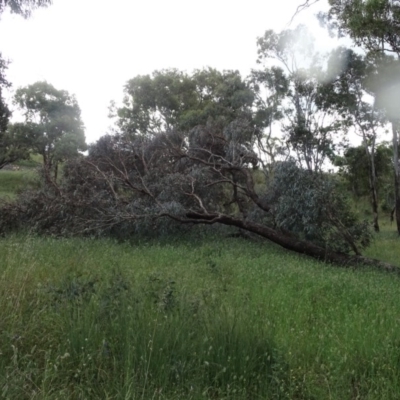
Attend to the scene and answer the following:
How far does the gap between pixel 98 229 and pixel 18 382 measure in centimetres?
934

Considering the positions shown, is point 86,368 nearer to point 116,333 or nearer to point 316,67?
point 116,333

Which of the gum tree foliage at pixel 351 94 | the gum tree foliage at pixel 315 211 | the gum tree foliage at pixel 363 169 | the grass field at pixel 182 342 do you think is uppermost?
the gum tree foliage at pixel 351 94

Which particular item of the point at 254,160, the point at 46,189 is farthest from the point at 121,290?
the point at 254,160

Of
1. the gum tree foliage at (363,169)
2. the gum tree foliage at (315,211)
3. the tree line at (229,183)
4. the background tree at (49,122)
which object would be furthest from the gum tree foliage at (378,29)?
the background tree at (49,122)

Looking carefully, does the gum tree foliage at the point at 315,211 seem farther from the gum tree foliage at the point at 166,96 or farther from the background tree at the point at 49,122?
the background tree at the point at 49,122

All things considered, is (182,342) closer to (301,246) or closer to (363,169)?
(301,246)

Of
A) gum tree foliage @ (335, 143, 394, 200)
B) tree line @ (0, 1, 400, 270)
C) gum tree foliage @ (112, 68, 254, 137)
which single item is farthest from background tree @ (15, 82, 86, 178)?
gum tree foliage @ (335, 143, 394, 200)

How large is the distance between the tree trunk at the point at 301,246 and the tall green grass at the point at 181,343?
523cm

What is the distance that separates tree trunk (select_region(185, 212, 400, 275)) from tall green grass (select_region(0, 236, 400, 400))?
5.23 meters

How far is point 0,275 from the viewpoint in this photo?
5.04 metres

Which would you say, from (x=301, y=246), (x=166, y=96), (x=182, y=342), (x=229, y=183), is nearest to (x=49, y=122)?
(x=166, y=96)

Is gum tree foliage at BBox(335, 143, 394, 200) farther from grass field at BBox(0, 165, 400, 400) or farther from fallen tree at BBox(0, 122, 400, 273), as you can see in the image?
grass field at BBox(0, 165, 400, 400)

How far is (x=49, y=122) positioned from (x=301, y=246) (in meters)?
31.1

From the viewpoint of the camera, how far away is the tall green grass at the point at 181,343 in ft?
11.0
